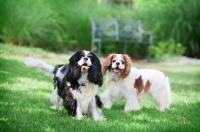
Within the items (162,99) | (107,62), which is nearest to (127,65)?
(107,62)

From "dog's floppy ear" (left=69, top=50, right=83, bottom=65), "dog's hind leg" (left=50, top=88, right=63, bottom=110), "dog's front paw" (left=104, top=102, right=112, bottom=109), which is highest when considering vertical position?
"dog's floppy ear" (left=69, top=50, right=83, bottom=65)

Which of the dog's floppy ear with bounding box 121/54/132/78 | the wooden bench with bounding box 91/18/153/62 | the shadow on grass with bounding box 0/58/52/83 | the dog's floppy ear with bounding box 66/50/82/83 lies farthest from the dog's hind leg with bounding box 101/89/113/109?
the wooden bench with bounding box 91/18/153/62

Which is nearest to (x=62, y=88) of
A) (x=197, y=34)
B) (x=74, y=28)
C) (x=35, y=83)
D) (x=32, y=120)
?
(x=32, y=120)

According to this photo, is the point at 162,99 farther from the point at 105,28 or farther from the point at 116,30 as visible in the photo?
the point at 116,30

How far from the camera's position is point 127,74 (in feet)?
21.9

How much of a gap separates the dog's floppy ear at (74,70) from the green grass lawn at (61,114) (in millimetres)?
525

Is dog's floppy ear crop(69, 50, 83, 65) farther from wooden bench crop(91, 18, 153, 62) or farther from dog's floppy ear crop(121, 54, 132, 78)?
wooden bench crop(91, 18, 153, 62)

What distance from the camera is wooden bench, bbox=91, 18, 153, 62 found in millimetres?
17328

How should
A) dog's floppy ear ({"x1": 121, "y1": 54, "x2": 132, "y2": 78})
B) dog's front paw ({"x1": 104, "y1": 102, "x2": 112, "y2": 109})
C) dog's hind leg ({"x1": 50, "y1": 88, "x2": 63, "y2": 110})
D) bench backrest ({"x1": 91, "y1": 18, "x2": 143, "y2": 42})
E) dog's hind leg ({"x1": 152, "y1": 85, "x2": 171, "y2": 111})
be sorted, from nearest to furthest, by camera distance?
dog's hind leg ({"x1": 50, "y1": 88, "x2": 63, "y2": 110}) → dog's floppy ear ({"x1": 121, "y1": 54, "x2": 132, "y2": 78}) → dog's front paw ({"x1": 104, "y1": 102, "x2": 112, "y2": 109}) → dog's hind leg ({"x1": 152, "y1": 85, "x2": 171, "y2": 111}) → bench backrest ({"x1": 91, "y1": 18, "x2": 143, "y2": 42})

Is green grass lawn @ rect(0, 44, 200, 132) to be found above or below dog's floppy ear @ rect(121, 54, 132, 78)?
below

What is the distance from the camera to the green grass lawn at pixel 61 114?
5.12m

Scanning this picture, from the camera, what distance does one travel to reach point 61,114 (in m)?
5.97

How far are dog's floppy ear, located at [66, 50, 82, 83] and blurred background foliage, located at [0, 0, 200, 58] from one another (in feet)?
32.6

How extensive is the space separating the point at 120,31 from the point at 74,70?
489 inches
